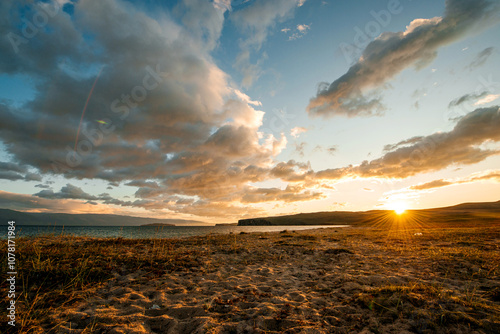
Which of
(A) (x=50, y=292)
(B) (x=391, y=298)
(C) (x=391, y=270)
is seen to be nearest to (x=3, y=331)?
(A) (x=50, y=292)

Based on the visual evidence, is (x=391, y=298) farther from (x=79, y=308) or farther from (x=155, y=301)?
(x=79, y=308)

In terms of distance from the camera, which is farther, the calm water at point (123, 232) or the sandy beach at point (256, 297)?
the calm water at point (123, 232)

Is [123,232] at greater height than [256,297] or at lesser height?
lesser

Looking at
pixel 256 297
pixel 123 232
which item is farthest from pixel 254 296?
pixel 123 232

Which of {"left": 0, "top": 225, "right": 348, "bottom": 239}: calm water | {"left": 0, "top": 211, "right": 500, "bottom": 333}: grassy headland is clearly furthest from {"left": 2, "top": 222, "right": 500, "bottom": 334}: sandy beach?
{"left": 0, "top": 225, "right": 348, "bottom": 239}: calm water

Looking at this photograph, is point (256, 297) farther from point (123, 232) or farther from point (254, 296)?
point (123, 232)

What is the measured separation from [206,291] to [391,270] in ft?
24.8

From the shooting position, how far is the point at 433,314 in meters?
4.47

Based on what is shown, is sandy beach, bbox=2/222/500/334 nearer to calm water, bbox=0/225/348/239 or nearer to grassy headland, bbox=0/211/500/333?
grassy headland, bbox=0/211/500/333

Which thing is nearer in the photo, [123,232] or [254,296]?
[254,296]

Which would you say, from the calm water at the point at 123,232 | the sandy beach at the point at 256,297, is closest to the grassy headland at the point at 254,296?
the sandy beach at the point at 256,297

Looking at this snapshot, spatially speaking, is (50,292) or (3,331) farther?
(50,292)

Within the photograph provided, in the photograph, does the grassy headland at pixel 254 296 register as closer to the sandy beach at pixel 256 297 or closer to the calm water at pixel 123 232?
the sandy beach at pixel 256 297

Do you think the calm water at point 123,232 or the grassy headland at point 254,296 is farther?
the calm water at point 123,232
